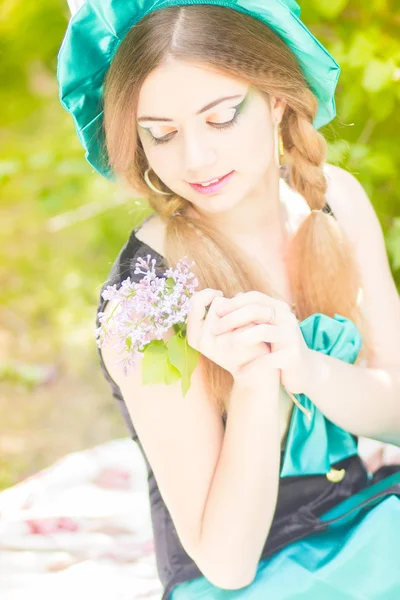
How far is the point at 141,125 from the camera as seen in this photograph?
5.52 ft

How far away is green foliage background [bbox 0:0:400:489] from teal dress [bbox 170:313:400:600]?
74 centimetres

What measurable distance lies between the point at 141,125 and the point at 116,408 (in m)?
2.59

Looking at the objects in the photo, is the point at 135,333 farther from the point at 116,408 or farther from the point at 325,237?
the point at 116,408

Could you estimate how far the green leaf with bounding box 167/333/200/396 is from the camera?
1.61 meters

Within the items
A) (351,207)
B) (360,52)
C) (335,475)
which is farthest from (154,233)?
(360,52)

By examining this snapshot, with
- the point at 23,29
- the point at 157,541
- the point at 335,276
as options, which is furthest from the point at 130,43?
the point at 23,29

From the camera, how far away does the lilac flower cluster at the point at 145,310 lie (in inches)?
59.0

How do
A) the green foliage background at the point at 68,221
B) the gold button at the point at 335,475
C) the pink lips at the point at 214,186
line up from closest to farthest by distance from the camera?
the pink lips at the point at 214,186
the gold button at the point at 335,475
the green foliage background at the point at 68,221

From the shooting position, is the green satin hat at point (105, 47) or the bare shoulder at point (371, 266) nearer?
the green satin hat at point (105, 47)

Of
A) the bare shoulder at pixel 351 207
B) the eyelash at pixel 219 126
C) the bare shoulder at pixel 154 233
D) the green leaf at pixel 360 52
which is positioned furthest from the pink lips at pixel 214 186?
the green leaf at pixel 360 52

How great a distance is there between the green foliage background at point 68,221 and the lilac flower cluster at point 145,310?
666 millimetres

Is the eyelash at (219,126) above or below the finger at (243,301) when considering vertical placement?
above

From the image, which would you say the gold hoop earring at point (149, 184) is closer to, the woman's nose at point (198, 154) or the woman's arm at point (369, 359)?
the woman's nose at point (198, 154)

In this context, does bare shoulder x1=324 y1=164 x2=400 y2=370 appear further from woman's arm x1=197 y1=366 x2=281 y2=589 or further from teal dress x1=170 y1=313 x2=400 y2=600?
woman's arm x1=197 y1=366 x2=281 y2=589
